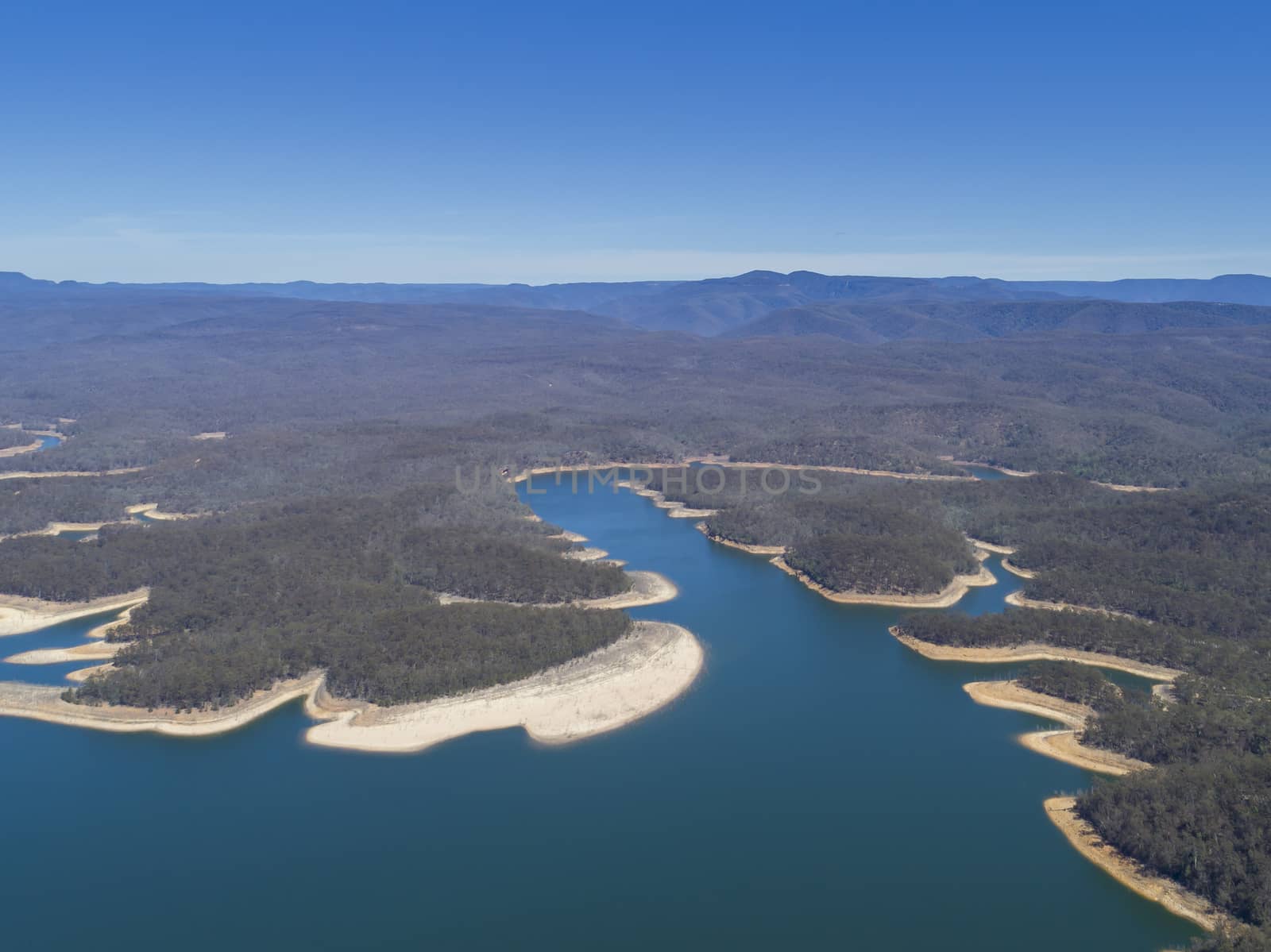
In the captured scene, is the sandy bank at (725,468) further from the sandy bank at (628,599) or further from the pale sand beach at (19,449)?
the pale sand beach at (19,449)

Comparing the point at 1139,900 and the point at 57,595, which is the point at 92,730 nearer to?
the point at 57,595

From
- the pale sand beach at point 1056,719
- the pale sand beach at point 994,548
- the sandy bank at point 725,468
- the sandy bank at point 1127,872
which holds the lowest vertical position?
the sandy bank at point 1127,872

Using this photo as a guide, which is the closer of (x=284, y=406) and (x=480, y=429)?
(x=480, y=429)

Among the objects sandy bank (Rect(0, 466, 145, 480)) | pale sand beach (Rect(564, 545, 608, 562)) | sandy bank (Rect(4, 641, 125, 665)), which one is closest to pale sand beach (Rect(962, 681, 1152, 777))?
pale sand beach (Rect(564, 545, 608, 562))

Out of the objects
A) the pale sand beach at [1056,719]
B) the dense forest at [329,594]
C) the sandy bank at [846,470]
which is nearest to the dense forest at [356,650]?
the dense forest at [329,594]

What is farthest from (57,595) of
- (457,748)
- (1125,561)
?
(1125,561)

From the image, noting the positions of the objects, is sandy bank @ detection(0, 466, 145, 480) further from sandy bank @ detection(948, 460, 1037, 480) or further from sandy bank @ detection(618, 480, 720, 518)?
sandy bank @ detection(948, 460, 1037, 480)

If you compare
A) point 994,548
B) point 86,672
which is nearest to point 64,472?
point 86,672
